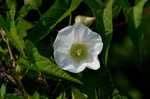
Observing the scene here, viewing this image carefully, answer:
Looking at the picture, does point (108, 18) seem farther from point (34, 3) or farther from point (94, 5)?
point (34, 3)

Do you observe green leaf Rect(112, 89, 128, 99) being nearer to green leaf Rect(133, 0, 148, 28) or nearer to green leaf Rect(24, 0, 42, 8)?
green leaf Rect(133, 0, 148, 28)

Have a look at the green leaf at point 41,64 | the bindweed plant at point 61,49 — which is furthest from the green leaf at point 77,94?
the green leaf at point 41,64

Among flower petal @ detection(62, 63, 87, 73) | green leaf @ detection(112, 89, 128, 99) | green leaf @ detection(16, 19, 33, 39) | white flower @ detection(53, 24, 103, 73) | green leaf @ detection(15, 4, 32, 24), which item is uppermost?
green leaf @ detection(15, 4, 32, 24)

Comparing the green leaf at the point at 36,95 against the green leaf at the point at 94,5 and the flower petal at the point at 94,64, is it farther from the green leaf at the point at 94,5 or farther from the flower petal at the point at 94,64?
the green leaf at the point at 94,5

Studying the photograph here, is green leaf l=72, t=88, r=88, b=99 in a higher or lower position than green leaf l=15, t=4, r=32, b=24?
lower

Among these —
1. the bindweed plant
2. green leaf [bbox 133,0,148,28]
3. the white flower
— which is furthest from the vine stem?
green leaf [bbox 133,0,148,28]

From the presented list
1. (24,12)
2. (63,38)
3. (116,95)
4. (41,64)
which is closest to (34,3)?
(24,12)

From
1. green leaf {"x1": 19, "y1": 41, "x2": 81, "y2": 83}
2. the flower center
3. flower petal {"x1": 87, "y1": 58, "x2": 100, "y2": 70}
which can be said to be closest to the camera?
green leaf {"x1": 19, "y1": 41, "x2": 81, "y2": 83}

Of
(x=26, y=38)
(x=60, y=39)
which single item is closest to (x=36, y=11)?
(x=26, y=38)
